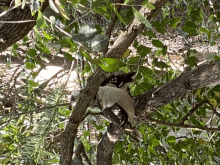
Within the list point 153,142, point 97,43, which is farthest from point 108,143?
point 97,43

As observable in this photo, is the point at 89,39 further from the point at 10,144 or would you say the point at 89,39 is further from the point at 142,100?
the point at 10,144

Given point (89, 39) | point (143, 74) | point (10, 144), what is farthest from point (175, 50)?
point (89, 39)

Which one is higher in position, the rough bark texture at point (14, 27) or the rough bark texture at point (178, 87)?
the rough bark texture at point (14, 27)

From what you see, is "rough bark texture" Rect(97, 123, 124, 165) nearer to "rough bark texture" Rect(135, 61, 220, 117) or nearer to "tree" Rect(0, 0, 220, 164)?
"tree" Rect(0, 0, 220, 164)

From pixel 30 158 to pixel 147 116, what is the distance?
1.19 feet

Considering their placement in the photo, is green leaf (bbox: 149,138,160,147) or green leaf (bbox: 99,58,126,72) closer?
green leaf (bbox: 99,58,126,72)

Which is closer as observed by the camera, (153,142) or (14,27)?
(14,27)

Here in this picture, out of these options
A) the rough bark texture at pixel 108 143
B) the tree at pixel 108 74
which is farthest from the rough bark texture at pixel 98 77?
the rough bark texture at pixel 108 143

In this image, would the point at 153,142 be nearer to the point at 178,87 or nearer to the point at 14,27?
the point at 178,87

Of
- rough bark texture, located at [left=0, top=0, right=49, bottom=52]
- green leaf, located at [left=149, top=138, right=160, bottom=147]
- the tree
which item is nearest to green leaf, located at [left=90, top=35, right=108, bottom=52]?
the tree

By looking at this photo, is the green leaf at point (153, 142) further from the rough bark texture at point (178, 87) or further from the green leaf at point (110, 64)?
the green leaf at point (110, 64)

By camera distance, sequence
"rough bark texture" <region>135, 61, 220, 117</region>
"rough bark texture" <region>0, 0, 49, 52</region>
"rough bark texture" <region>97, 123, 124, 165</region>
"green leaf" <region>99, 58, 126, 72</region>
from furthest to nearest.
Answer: "rough bark texture" <region>97, 123, 124, 165</region> < "rough bark texture" <region>0, 0, 49, 52</region> < "rough bark texture" <region>135, 61, 220, 117</region> < "green leaf" <region>99, 58, 126, 72</region>

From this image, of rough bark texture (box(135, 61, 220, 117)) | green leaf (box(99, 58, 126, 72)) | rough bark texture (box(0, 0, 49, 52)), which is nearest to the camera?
green leaf (box(99, 58, 126, 72))

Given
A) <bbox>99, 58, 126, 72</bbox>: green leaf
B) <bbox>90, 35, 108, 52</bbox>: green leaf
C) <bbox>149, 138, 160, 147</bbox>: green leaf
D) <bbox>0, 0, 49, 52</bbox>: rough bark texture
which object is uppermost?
<bbox>0, 0, 49, 52</bbox>: rough bark texture
